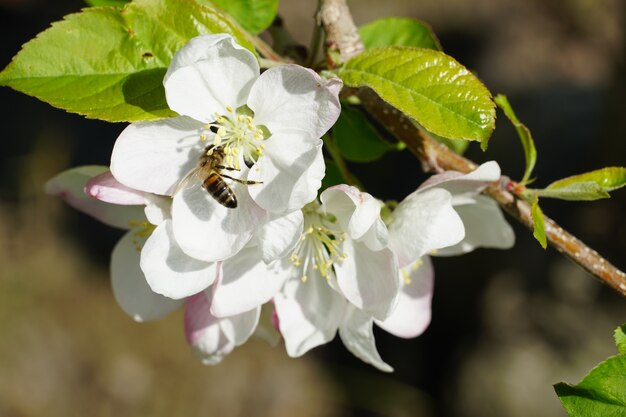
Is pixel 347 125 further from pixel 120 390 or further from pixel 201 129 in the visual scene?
pixel 120 390

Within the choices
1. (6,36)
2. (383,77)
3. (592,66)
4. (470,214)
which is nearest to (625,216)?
(592,66)

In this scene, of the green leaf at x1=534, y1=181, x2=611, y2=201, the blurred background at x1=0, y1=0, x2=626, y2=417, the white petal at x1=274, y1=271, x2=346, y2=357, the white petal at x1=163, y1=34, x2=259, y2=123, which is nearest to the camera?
the white petal at x1=163, y1=34, x2=259, y2=123

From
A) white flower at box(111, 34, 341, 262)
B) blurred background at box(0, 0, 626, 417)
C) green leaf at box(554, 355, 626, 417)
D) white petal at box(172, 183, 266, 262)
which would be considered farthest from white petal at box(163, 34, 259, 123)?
blurred background at box(0, 0, 626, 417)

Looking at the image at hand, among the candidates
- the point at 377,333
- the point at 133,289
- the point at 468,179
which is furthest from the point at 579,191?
the point at 377,333

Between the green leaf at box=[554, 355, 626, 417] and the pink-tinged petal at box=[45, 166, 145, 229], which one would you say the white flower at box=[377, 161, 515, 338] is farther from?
the pink-tinged petal at box=[45, 166, 145, 229]

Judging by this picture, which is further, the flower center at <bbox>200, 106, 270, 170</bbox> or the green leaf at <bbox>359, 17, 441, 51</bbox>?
the green leaf at <bbox>359, 17, 441, 51</bbox>

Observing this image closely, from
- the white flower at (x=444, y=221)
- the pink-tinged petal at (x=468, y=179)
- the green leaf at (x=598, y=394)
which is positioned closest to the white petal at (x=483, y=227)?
the white flower at (x=444, y=221)
